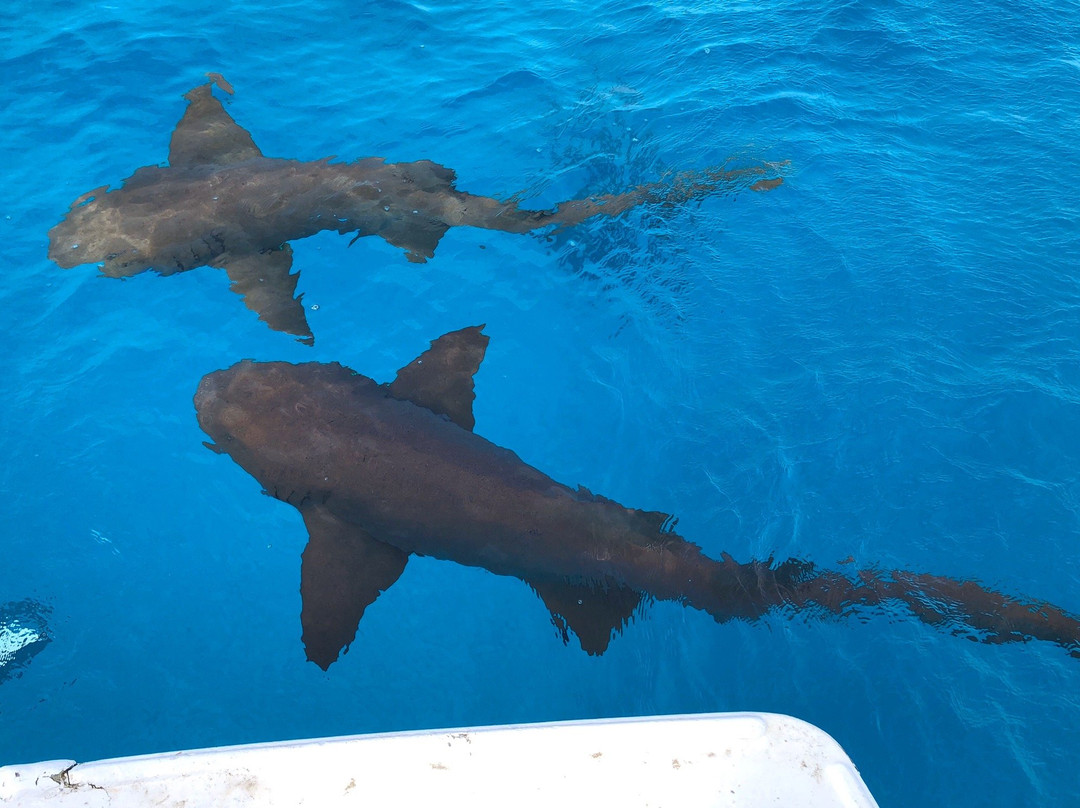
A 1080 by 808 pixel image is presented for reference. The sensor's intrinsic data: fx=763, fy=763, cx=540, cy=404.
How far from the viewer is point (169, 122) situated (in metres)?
9.59

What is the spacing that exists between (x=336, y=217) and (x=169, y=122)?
3.26 metres

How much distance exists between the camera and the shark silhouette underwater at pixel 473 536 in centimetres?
542

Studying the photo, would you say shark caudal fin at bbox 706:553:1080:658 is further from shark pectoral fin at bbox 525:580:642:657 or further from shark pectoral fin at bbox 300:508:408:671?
shark pectoral fin at bbox 300:508:408:671

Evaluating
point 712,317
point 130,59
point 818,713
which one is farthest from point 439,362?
point 130,59

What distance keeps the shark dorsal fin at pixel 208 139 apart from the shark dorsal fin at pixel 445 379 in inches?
145

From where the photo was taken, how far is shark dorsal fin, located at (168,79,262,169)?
8.70 meters

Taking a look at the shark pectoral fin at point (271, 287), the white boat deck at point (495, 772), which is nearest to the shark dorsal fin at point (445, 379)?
the shark pectoral fin at point (271, 287)

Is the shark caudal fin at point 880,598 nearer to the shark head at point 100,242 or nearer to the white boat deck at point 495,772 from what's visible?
the white boat deck at point 495,772

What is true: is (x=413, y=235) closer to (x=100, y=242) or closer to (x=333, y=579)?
(x=100, y=242)

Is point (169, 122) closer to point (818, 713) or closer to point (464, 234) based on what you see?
point (464, 234)

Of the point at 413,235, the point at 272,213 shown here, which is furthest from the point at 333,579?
the point at 272,213

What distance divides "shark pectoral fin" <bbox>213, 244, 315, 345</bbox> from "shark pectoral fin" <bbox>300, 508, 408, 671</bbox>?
2.42 meters

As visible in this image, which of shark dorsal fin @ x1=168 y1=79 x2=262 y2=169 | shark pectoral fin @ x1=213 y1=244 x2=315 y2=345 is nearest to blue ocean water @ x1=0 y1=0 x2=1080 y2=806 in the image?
shark pectoral fin @ x1=213 y1=244 x2=315 y2=345

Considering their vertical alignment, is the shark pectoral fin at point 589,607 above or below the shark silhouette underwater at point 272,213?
below
